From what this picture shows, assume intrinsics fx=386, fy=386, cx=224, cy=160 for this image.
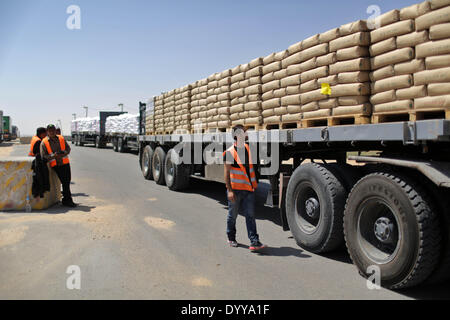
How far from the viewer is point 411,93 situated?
12.8 ft

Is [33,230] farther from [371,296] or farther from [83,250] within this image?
[371,296]

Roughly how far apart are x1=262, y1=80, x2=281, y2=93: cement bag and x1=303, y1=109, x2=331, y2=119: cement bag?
90 centimetres

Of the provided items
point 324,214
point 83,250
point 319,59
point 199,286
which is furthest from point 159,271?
point 319,59

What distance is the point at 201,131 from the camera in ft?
30.7

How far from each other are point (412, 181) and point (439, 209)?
351mm

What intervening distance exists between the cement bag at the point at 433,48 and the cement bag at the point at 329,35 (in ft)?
4.21

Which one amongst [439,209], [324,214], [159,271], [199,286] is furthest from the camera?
[324,214]

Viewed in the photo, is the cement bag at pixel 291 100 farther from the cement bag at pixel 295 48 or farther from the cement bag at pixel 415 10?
the cement bag at pixel 415 10

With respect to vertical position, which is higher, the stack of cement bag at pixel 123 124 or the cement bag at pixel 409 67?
the stack of cement bag at pixel 123 124

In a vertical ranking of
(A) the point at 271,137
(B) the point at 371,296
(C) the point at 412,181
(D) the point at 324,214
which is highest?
(A) the point at 271,137

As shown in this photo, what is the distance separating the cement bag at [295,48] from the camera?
18.5 ft

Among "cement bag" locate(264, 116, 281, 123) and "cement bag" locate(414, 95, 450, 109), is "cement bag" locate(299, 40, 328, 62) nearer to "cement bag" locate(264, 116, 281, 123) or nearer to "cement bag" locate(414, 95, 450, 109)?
"cement bag" locate(264, 116, 281, 123)

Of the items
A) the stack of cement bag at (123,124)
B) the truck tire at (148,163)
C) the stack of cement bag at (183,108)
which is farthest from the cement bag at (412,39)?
the stack of cement bag at (123,124)

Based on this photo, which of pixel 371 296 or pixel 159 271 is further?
pixel 159 271
